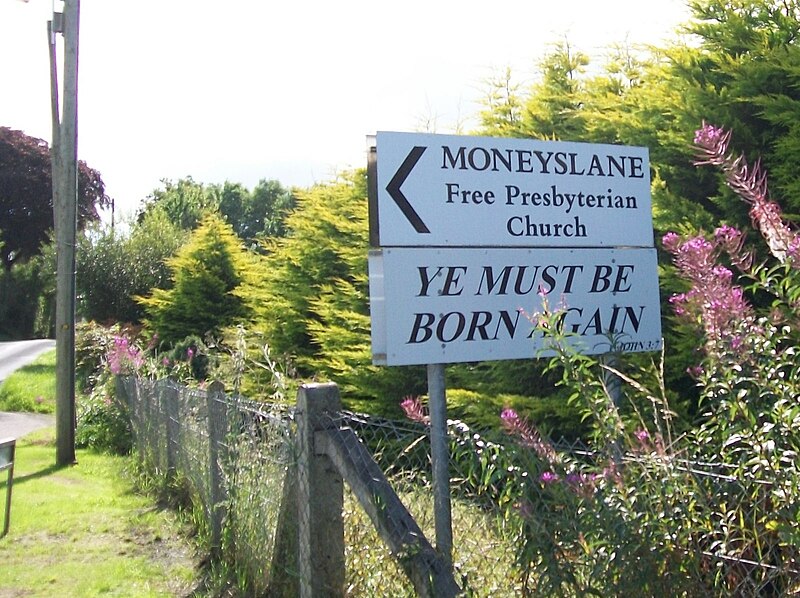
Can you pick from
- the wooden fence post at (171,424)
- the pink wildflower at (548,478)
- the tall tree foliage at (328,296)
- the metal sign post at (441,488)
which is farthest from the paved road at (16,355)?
the pink wildflower at (548,478)

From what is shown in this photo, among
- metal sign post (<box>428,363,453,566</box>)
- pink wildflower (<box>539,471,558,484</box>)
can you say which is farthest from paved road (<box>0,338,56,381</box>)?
pink wildflower (<box>539,471,558,484</box>)

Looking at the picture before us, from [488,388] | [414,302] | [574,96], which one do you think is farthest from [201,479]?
[574,96]

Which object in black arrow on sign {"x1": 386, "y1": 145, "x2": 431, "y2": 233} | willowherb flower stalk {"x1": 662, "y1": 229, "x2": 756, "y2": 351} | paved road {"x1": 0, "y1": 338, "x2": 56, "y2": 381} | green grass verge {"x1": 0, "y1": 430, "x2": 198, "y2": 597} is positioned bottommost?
green grass verge {"x1": 0, "y1": 430, "x2": 198, "y2": 597}

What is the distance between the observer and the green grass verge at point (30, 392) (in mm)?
19547

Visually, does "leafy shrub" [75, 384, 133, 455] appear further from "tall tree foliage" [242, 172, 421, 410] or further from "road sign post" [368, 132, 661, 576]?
"road sign post" [368, 132, 661, 576]

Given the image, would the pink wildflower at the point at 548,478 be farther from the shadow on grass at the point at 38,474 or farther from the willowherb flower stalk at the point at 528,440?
the shadow on grass at the point at 38,474

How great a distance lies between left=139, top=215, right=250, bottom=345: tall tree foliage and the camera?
17750 mm

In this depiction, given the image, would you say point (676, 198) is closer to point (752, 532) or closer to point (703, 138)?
point (703, 138)

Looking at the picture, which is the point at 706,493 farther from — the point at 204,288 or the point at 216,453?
the point at 204,288

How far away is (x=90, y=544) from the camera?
22.8ft

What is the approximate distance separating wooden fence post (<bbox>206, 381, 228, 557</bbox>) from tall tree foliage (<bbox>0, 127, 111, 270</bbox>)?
42250 mm

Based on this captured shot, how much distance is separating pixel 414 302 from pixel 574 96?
456 cm

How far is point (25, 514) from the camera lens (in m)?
8.12

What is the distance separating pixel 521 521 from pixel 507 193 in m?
1.81
